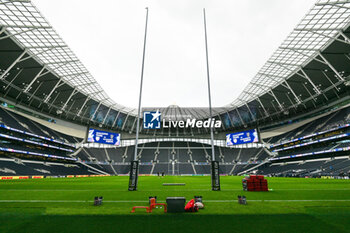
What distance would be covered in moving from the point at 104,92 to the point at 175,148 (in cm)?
3488

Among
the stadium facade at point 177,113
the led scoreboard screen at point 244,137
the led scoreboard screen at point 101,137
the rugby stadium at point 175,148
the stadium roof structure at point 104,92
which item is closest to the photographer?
the rugby stadium at point 175,148

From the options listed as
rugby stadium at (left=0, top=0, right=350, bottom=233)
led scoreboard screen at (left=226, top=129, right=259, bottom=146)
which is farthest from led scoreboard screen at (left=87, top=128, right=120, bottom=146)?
led scoreboard screen at (left=226, top=129, right=259, bottom=146)

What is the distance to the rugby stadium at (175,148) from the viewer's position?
237 inches

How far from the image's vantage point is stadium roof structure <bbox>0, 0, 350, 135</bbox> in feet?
81.7

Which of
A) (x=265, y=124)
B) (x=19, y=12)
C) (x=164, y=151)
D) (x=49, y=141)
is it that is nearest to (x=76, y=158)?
(x=49, y=141)

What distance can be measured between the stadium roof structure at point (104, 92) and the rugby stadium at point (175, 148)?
0.77ft

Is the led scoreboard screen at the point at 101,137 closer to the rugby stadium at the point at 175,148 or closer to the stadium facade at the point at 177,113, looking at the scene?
the rugby stadium at the point at 175,148

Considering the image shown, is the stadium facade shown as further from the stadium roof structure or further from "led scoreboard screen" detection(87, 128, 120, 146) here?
"led scoreboard screen" detection(87, 128, 120, 146)

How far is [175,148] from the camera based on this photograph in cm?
7219

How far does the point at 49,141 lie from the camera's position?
49000 mm

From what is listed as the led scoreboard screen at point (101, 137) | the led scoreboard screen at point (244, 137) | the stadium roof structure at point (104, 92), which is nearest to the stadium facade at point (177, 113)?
the stadium roof structure at point (104, 92)

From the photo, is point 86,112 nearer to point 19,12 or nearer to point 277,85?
point 19,12

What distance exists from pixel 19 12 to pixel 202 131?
2514 inches

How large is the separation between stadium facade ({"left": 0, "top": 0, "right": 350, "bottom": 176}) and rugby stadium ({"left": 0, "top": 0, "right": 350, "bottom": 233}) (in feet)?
1.01
